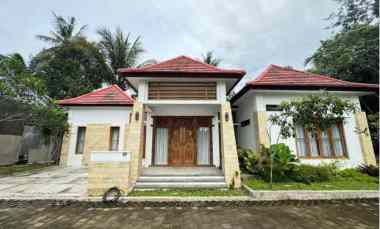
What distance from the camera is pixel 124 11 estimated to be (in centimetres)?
677

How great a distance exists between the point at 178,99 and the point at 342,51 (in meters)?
11.3

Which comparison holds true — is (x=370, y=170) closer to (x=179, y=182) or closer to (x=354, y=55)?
(x=354, y=55)

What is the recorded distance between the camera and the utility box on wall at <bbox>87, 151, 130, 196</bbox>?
4.52 meters

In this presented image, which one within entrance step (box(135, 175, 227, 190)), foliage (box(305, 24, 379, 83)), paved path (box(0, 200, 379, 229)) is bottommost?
paved path (box(0, 200, 379, 229))

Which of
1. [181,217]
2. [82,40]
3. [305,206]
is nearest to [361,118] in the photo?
[305,206]

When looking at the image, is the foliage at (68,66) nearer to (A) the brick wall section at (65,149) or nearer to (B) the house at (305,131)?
(A) the brick wall section at (65,149)

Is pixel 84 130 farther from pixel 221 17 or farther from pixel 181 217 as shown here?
pixel 221 17

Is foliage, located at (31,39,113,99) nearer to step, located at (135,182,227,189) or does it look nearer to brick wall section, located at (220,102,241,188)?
step, located at (135,182,227,189)

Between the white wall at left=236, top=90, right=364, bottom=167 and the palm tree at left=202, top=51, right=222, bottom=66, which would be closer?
the white wall at left=236, top=90, right=364, bottom=167

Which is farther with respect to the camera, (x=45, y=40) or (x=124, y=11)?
(x=45, y=40)

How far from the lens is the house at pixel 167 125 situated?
543 cm

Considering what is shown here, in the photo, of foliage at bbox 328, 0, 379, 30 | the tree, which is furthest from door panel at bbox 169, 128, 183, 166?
foliage at bbox 328, 0, 379, 30

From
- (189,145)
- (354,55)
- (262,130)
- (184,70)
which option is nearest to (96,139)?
(189,145)

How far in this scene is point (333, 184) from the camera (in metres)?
5.33
